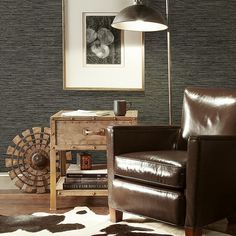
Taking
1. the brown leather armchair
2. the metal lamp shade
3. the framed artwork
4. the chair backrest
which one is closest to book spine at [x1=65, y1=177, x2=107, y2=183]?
the brown leather armchair

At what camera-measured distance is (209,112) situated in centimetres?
318

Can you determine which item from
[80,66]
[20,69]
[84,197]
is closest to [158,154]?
[84,197]

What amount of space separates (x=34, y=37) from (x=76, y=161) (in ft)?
3.51

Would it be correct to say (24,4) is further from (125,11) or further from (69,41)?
(125,11)

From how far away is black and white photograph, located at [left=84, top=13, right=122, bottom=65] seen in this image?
400cm

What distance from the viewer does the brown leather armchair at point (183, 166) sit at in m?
2.64

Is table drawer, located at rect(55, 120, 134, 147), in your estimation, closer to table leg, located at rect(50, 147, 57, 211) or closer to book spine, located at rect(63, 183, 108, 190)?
table leg, located at rect(50, 147, 57, 211)

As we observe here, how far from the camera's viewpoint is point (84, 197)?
3.83 metres

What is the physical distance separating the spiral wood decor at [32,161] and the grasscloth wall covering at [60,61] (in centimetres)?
16

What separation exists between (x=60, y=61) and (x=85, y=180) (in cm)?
107

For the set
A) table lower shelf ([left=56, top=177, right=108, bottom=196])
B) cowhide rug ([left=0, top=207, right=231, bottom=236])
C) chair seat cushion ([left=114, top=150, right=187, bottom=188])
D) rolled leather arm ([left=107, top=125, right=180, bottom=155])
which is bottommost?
cowhide rug ([left=0, top=207, right=231, bottom=236])

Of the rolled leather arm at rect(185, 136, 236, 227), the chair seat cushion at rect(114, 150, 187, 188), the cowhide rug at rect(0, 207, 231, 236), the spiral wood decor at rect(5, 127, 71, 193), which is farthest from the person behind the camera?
the spiral wood decor at rect(5, 127, 71, 193)

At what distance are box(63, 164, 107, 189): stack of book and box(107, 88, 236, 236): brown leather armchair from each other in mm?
403

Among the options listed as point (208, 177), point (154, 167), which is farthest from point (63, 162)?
point (208, 177)
